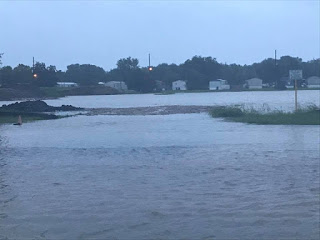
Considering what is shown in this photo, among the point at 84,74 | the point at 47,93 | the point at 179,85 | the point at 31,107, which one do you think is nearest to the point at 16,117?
the point at 31,107

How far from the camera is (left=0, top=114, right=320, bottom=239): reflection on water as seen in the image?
966 cm

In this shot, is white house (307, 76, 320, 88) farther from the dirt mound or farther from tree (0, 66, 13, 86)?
the dirt mound

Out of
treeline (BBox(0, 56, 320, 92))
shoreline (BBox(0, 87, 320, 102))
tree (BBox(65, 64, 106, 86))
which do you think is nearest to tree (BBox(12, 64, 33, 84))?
treeline (BBox(0, 56, 320, 92))

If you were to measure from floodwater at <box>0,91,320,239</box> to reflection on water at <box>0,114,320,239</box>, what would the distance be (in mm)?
19

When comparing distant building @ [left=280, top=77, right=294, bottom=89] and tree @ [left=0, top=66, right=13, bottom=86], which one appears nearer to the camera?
tree @ [left=0, top=66, right=13, bottom=86]

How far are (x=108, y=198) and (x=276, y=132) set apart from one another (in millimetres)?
15658

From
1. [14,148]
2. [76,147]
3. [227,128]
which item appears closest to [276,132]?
[227,128]

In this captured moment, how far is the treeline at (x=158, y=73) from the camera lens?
10775 cm

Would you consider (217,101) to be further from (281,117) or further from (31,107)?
(281,117)

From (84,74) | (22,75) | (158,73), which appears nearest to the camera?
(22,75)

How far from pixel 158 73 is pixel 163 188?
451 ft

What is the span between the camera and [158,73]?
14988 cm

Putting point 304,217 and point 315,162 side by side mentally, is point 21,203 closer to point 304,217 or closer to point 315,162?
point 304,217

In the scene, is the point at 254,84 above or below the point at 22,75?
below
